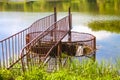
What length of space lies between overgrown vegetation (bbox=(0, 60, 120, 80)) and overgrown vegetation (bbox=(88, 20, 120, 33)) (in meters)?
17.3

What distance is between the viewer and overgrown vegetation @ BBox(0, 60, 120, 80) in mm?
7148

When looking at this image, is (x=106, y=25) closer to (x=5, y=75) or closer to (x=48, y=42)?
(x=48, y=42)

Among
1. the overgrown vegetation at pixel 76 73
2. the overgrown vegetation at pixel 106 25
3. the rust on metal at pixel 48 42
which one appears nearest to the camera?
the overgrown vegetation at pixel 76 73

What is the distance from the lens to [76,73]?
8.28 m

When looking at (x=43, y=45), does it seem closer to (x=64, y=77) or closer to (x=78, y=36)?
(x=78, y=36)

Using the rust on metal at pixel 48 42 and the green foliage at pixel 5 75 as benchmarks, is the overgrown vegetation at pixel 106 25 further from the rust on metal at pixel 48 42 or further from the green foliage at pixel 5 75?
the green foliage at pixel 5 75

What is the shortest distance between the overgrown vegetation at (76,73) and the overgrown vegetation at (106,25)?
56.8 ft

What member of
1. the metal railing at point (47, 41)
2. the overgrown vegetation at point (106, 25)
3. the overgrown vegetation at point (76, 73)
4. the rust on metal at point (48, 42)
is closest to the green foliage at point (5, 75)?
the overgrown vegetation at point (76, 73)

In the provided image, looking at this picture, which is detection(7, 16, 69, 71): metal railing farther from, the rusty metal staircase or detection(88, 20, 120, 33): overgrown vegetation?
detection(88, 20, 120, 33): overgrown vegetation

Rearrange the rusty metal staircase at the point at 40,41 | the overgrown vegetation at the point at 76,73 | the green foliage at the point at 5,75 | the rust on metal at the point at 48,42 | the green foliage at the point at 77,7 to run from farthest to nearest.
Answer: the green foliage at the point at 77,7 → the rust on metal at the point at 48,42 → the rusty metal staircase at the point at 40,41 → the green foliage at the point at 5,75 → the overgrown vegetation at the point at 76,73

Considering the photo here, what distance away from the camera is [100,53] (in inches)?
727

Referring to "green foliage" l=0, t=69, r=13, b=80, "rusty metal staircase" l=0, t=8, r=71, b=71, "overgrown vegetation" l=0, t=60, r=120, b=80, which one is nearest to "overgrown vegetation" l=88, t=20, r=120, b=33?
"rusty metal staircase" l=0, t=8, r=71, b=71

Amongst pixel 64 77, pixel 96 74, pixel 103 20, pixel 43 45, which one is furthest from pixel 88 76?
pixel 103 20

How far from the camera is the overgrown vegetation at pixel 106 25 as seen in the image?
26750 millimetres
